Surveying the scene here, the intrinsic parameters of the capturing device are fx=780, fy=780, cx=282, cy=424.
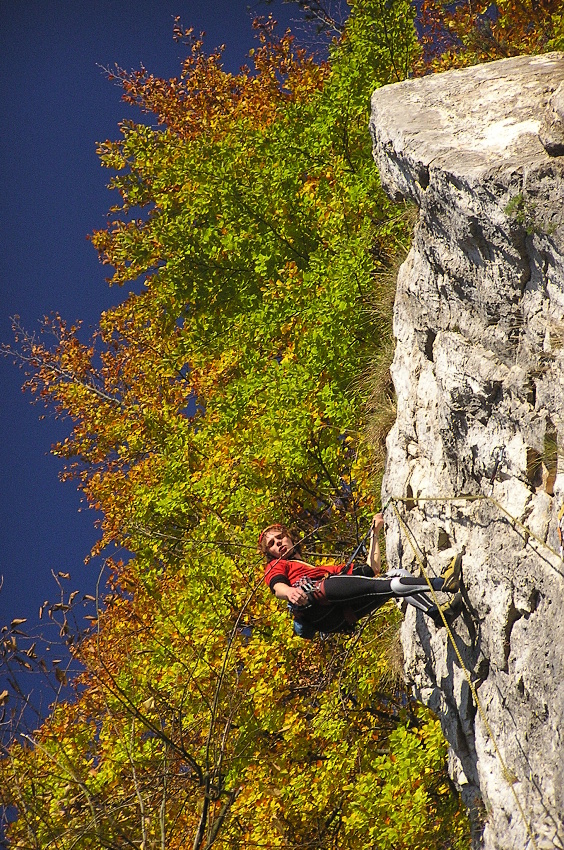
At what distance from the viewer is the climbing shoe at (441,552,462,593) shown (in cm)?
587

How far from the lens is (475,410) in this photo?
18.7 feet

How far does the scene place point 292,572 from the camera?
6441 mm

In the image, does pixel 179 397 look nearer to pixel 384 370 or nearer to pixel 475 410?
pixel 384 370

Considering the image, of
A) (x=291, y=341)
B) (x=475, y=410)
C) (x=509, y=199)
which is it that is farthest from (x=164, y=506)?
(x=509, y=199)

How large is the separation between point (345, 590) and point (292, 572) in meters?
0.70

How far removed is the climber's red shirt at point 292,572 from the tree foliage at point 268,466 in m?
1.60

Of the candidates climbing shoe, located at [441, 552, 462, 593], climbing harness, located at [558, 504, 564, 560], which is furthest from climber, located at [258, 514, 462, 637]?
climbing harness, located at [558, 504, 564, 560]

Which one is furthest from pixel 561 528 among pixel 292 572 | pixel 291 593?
pixel 292 572

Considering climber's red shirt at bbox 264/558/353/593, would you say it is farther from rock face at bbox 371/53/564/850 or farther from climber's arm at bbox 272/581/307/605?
rock face at bbox 371/53/564/850

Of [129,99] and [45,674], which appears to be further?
[129,99]

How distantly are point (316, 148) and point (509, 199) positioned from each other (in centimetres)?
671

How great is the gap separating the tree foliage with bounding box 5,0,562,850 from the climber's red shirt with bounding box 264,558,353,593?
5.25 ft

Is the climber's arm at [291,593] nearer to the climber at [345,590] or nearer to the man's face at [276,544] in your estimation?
the climber at [345,590]

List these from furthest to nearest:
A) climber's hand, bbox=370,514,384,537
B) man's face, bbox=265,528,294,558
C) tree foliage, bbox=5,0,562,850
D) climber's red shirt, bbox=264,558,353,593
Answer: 1. tree foliage, bbox=5,0,562,850
2. man's face, bbox=265,528,294,558
3. climber's hand, bbox=370,514,384,537
4. climber's red shirt, bbox=264,558,353,593
